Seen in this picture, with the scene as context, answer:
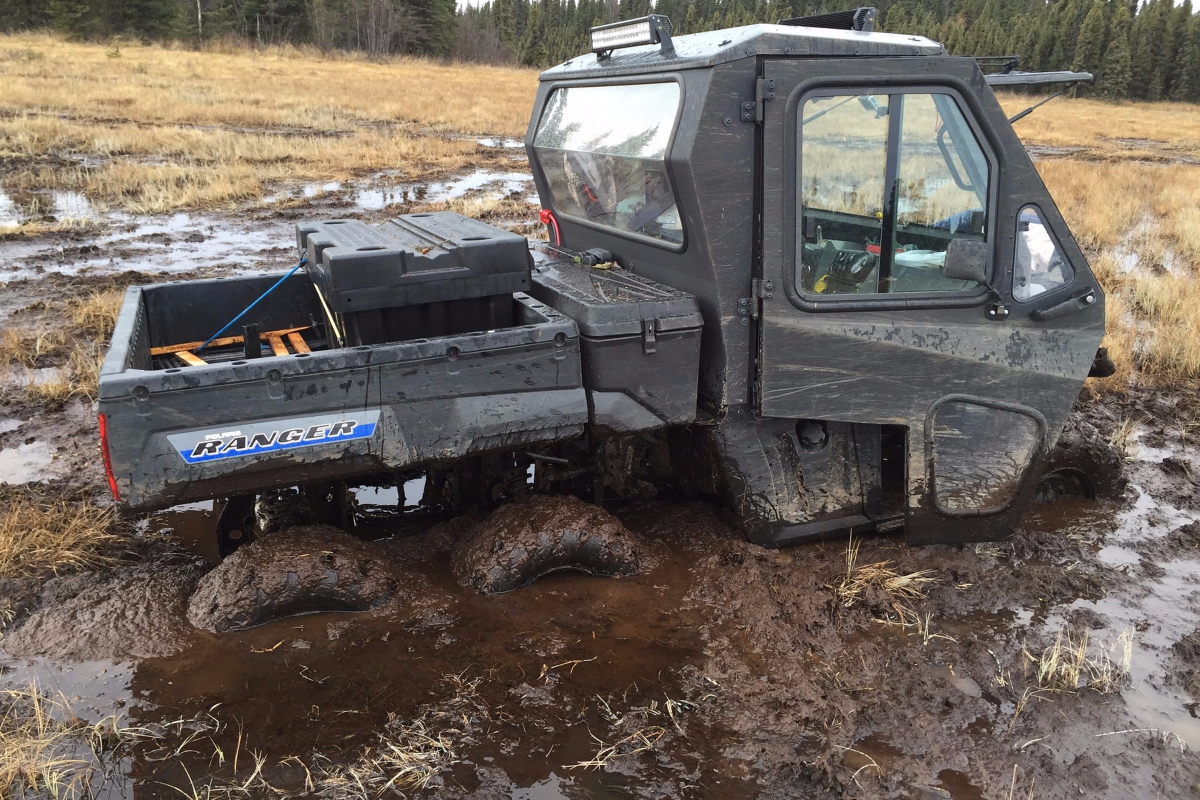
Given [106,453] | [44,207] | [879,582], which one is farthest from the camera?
[44,207]

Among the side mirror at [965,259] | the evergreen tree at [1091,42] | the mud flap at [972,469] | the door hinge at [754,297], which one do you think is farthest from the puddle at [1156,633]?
the evergreen tree at [1091,42]

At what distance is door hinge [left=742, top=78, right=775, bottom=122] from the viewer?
3428 mm

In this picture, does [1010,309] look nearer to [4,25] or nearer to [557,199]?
[557,199]

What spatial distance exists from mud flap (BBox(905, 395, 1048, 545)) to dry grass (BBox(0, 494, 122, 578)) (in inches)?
142

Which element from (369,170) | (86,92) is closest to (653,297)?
(369,170)

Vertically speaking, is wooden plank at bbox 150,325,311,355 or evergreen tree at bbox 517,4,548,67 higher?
evergreen tree at bbox 517,4,548,67

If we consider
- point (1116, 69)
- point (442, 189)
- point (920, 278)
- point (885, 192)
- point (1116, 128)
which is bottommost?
point (920, 278)

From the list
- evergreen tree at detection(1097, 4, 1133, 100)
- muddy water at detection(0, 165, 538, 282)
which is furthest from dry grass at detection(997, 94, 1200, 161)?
muddy water at detection(0, 165, 538, 282)

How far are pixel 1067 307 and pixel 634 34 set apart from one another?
219 centimetres

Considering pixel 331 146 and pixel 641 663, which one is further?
pixel 331 146

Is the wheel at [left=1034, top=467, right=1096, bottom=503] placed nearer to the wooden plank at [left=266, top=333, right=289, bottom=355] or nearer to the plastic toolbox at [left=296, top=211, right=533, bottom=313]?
the plastic toolbox at [left=296, top=211, right=533, bottom=313]

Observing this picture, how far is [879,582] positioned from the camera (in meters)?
4.01

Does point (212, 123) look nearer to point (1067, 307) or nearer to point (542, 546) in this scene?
point (542, 546)

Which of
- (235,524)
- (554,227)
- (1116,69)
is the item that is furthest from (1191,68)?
(235,524)
